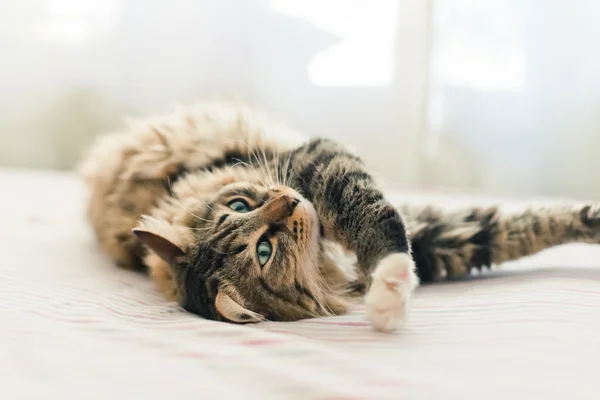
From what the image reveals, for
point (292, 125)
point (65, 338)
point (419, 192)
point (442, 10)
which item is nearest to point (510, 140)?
point (419, 192)

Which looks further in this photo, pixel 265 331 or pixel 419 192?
pixel 419 192

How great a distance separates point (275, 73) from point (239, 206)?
260 cm

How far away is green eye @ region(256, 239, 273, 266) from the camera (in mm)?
1120

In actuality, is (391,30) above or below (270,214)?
above

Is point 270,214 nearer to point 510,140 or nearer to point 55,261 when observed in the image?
point 55,261

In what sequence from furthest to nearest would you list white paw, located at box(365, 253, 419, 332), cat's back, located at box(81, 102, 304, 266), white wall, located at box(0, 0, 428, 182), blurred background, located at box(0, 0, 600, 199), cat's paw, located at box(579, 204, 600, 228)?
white wall, located at box(0, 0, 428, 182), blurred background, located at box(0, 0, 600, 199), cat's back, located at box(81, 102, 304, 266), cat's paw, located at box(579, 204, 600, 228), white paw, located at box(365, 253, 419, 332)

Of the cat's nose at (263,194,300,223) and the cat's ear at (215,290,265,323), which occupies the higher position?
the cat's nose at (263,194,300,223)

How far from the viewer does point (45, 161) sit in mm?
3814

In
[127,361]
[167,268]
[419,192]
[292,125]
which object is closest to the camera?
[127,361]

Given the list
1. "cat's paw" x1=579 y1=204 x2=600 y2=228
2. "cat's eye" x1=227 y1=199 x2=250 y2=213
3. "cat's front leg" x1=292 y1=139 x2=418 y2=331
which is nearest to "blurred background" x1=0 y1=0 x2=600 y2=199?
"cat's paw" x1=579 y1=204 x2=600 y2=228

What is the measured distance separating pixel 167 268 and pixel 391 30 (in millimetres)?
Result: 2659

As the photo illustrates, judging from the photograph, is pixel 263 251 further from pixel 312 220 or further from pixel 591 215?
pixel 591 215

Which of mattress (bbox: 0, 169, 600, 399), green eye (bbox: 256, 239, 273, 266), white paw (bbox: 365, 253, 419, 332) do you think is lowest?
mattress (bbox: 0, 169, 600, 399)

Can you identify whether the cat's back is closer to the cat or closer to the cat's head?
the cat
